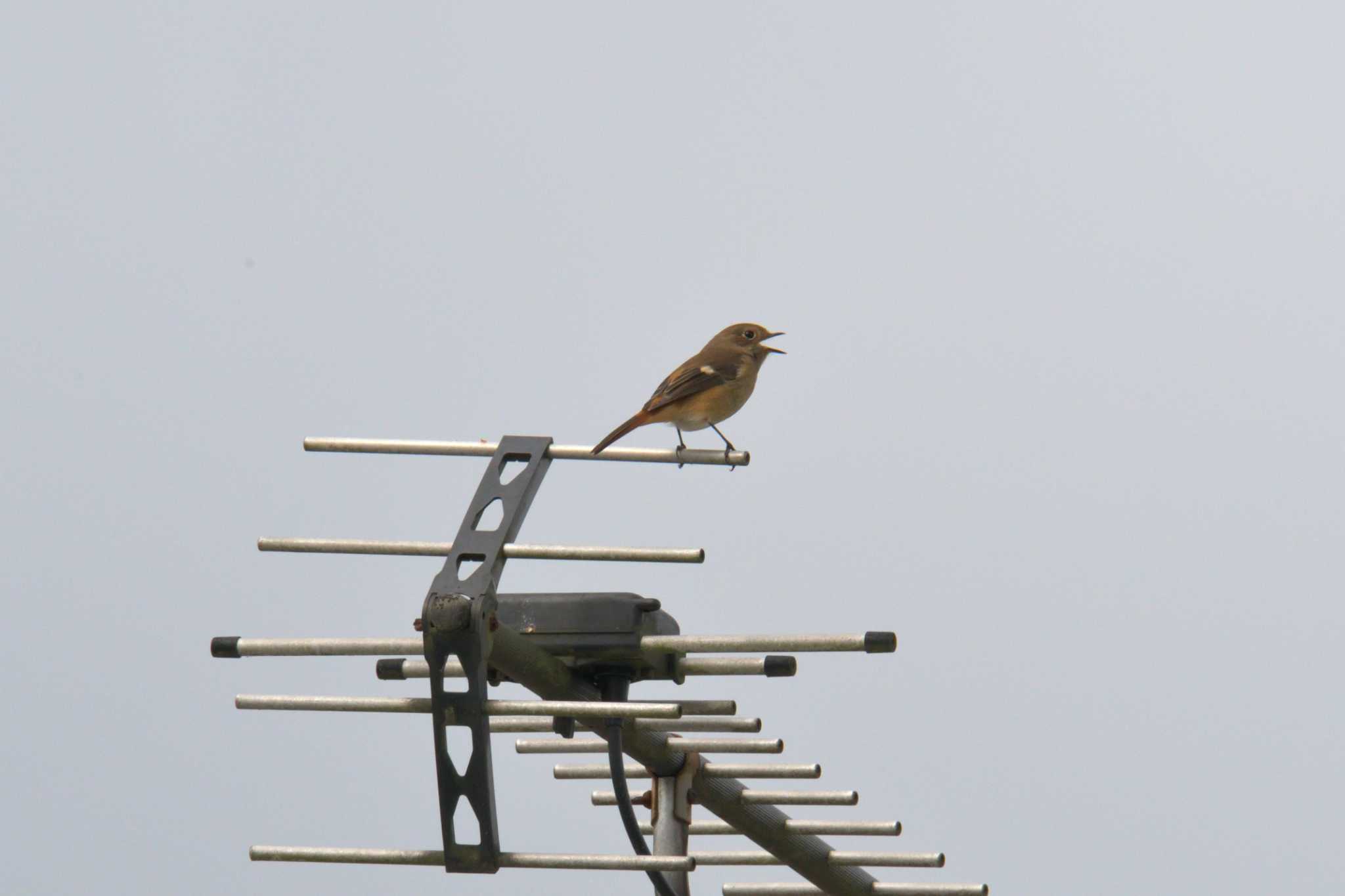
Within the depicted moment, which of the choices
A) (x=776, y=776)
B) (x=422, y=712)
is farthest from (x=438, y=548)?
(x=776, y=776)

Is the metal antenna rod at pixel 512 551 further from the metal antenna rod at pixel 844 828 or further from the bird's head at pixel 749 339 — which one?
the bird's head at pixel 749 339

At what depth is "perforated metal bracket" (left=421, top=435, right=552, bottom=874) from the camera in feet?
15.9

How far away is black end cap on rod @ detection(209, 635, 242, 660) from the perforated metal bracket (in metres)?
0.63

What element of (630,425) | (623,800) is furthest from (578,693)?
(630,425)

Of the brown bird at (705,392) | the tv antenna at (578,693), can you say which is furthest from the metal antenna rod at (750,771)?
the brown bird at (705,392)

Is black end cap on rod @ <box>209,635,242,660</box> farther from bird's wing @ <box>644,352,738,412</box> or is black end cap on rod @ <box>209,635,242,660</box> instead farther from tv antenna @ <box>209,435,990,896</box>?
bird's wing @ <box>644,352,738,412</box>

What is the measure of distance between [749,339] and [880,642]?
15.9 feet

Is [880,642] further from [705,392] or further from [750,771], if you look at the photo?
[705,392]

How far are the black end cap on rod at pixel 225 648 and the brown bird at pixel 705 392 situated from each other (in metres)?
3.33

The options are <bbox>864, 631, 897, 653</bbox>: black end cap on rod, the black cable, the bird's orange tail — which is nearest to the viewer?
<bbox>864, 631, 897, 653</bbox>: black end cap on rod

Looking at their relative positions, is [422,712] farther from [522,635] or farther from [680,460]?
[680,460]

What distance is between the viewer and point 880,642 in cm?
457

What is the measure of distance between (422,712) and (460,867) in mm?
422

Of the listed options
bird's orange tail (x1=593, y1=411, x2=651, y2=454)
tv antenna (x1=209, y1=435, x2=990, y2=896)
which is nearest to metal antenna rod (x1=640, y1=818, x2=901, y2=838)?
tv antenna (x1=209, y1=435, x2=990, y2=896)
